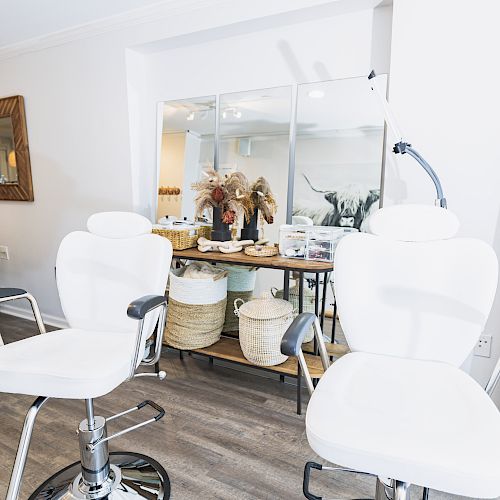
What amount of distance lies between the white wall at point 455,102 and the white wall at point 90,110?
1.35 ft

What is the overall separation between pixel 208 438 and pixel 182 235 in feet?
3.51

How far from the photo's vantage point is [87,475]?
4.41 feet

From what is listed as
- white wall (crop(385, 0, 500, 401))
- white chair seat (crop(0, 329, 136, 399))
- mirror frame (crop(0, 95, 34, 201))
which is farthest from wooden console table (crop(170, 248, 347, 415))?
mirror frame (crop(0, 95, 34, 201))

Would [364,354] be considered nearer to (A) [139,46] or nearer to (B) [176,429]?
(B) [176,429]

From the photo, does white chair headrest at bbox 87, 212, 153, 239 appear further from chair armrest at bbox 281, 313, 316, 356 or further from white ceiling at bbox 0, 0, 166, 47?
white ceiling at bbox 0, 0, 166, 47

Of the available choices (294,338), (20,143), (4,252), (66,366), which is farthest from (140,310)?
(4,252)

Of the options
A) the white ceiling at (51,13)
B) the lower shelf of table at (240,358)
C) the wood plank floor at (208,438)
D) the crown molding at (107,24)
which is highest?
the white ceiling at (51,13)

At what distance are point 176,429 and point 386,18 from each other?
7.51 feet

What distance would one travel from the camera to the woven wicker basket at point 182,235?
7.13 feet

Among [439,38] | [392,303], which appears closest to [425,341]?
[392,303]

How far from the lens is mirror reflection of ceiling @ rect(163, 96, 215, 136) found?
2459 millimetres

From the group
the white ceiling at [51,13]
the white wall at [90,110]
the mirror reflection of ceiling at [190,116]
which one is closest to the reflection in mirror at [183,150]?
the mirror reflection of ceiling at [190,116]

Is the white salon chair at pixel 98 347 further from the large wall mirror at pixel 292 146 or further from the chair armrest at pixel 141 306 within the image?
the large wall mirror at pixel 292 146

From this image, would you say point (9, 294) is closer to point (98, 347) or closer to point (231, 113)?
point (98, 347)
